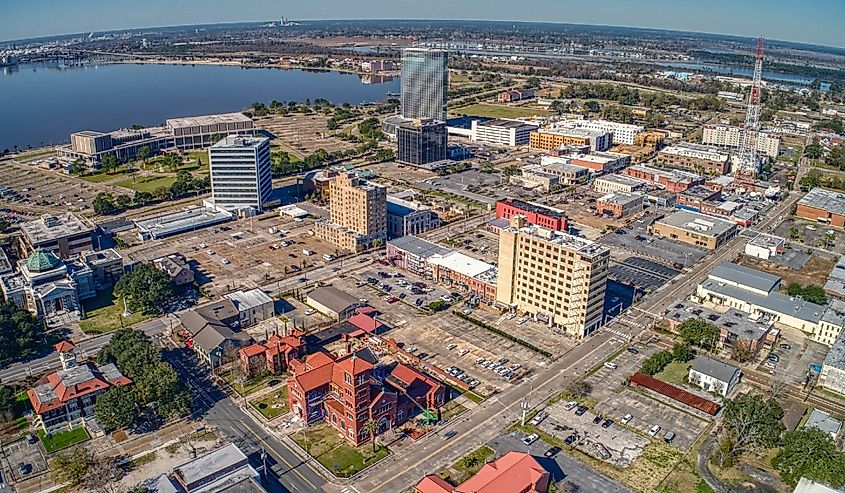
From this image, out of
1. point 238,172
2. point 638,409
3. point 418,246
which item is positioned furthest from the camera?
point 238,172

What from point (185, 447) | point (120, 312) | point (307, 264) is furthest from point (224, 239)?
point (185, 447)

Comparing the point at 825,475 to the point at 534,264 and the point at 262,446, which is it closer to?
the point at 534,264

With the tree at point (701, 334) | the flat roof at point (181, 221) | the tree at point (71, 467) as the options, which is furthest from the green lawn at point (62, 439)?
the tree at point (701, 334)

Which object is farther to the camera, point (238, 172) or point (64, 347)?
point (238, 172)

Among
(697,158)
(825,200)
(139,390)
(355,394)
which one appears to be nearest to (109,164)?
(139,390)

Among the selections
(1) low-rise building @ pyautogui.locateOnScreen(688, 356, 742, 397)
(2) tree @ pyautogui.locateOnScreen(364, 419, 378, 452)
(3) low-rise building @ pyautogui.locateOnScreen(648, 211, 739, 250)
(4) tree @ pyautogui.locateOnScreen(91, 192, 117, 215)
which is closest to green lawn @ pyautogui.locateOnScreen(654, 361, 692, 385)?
(1) low-rise building @ pyautogui.locateOnScreen(688, 356, 742, 397)

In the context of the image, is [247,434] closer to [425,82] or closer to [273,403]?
[273,403]

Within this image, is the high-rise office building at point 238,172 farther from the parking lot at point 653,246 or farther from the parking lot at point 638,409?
the parking lot at point 638,409
